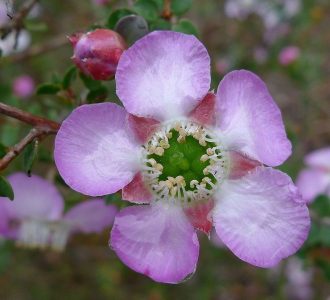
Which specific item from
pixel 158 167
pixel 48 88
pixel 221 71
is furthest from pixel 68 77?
pixel 221 71

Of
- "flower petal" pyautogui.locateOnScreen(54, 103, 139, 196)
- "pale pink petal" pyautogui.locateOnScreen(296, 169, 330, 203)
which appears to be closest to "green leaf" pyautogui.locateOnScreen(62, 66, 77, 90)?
"flower petal" pyautogui.locateOnScreen(54, 103, 139, 196)

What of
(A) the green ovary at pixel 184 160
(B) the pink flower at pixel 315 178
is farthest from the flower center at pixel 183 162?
(B) the pink flower at pixel 315 178

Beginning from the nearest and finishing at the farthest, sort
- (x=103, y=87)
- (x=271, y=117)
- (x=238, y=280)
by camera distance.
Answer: (x=271, y=117)
(x=103, y=87)
(x=238, y=280)

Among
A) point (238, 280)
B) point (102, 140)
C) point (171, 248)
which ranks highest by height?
point (102, 140)

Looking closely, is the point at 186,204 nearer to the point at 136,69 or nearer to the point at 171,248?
the point at 171,248

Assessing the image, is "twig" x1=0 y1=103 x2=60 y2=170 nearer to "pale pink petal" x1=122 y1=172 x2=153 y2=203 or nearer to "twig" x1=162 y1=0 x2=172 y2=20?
"pale pink petal" x1=122 y1=172 x2=153 y2=203

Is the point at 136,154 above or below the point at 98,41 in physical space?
below

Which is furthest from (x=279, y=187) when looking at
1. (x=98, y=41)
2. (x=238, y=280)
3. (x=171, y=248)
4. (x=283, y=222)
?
(x=238, y=280)

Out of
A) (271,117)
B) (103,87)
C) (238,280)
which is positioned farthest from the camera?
(238,280)
